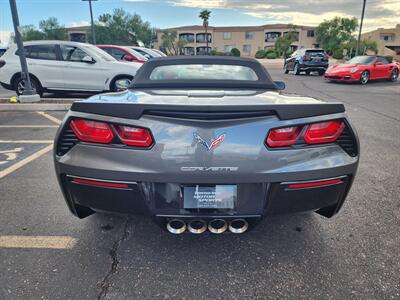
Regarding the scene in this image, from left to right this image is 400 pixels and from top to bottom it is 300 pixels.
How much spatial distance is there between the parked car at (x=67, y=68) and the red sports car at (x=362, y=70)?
10.9 meters

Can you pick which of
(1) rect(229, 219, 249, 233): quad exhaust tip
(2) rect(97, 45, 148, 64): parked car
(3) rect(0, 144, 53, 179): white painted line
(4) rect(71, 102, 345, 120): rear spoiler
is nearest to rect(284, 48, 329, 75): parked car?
(2) rect(97, 45, 148, 64): parked car

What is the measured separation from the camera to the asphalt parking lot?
1947mm

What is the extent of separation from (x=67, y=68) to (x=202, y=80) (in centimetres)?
709

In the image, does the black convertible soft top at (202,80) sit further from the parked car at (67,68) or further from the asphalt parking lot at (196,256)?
the parked car at (67,68)

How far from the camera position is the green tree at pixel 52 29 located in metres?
71.5

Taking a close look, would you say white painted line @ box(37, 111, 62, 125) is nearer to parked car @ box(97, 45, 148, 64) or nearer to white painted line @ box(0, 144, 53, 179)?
white painted line @ box(0, 144, 53, 179)

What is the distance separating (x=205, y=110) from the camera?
184 centimetres

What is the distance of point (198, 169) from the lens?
1839 millimetres

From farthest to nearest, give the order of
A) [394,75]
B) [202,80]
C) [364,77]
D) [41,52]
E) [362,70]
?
[394,75]
[364,77]
[362,70]
[41,52]
[202,80]

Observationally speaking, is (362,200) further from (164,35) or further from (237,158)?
(164,35)

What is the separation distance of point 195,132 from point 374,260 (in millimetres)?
1586

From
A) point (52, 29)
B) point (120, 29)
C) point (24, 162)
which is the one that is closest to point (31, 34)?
point (52, 29)

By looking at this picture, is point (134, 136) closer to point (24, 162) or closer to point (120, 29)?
point (24, 162)

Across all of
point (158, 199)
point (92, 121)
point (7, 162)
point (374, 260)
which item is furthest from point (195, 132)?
point (7, 162)
